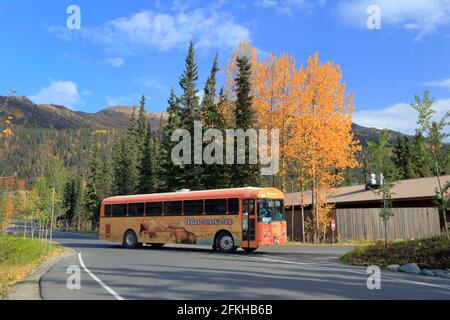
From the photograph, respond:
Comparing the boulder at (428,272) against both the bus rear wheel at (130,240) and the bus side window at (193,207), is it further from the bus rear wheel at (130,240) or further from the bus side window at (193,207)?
the bus rear wheel at (130,240)

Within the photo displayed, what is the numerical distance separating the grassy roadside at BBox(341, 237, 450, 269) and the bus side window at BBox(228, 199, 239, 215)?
21.0 feet

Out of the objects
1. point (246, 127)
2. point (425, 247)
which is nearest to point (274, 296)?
point (425, 247)

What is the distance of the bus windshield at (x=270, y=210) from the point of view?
20109 mm

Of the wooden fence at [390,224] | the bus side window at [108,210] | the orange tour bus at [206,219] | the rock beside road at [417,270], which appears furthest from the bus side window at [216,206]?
the wooden fence at [390,224]

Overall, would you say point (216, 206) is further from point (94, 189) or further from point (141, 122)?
point (94, 189)

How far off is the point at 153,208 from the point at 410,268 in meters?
15.9

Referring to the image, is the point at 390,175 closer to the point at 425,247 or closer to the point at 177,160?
the point at 425,247

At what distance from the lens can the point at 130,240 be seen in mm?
26281

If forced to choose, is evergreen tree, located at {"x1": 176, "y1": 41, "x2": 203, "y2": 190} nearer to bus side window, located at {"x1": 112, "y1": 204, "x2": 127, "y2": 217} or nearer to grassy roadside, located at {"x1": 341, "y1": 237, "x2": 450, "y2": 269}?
bus side window, located at {"x1": 112, "y1": 204, "x2": 127, "y2": 217}

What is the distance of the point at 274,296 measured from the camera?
8305 mm

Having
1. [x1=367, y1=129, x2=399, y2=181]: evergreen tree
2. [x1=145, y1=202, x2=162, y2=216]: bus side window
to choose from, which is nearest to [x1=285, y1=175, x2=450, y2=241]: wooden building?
[x1=367, y1=129, x2=399, y2=181]: evergreen tree

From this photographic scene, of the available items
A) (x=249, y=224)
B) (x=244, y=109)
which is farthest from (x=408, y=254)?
(x=244, y=109)

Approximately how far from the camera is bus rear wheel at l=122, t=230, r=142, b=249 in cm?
2586

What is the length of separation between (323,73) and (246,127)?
8095mm
